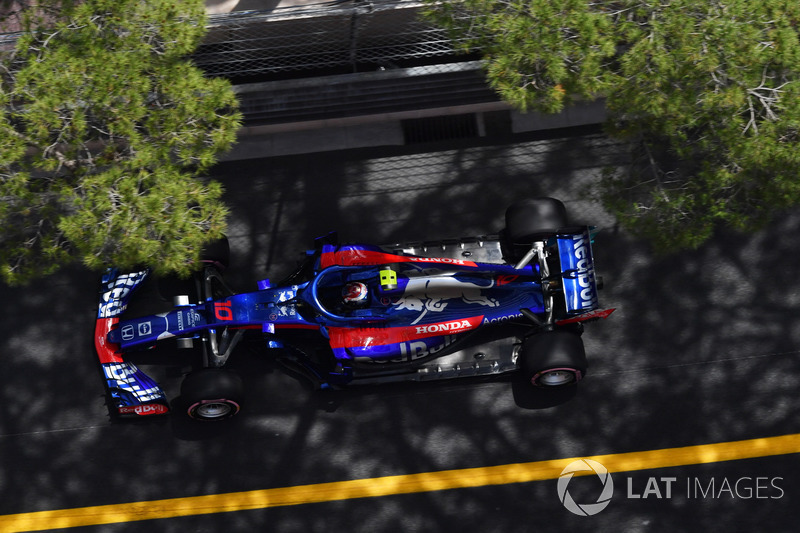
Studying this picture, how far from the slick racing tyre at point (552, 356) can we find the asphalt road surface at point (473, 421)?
0.62 m

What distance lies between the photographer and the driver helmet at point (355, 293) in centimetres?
840

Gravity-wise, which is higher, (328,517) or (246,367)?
(246,367)

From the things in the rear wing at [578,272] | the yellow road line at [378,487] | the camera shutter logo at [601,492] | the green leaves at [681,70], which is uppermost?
the green leaves at [681,70]

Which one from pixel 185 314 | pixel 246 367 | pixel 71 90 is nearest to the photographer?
pixel 71 90

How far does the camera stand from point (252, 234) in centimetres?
967

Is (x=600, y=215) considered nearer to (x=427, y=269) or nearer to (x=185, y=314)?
(x=427, y=269)

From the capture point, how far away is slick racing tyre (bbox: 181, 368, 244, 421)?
8.55m

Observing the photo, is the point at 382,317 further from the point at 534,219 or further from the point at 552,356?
the point at 534,219

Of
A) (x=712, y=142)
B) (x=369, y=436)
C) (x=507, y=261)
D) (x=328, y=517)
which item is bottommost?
(x=328, y=517)

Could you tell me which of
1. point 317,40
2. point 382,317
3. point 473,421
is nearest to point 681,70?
point 382,317

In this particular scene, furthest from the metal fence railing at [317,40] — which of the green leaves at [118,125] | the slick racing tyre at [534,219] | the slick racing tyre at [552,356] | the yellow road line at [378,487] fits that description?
the yellow road line at [378,487]

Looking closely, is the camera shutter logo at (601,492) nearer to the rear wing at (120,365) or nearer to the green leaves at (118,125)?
the rear wing at (120,365)

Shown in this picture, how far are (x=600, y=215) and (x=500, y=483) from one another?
132 inches

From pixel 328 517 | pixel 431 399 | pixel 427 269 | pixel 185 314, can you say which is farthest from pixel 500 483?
pixel 185 314
